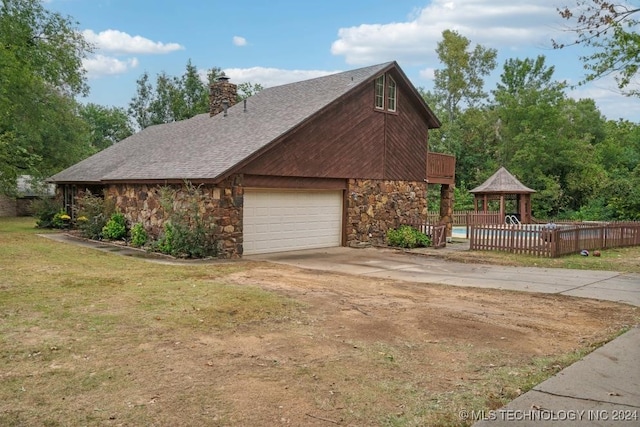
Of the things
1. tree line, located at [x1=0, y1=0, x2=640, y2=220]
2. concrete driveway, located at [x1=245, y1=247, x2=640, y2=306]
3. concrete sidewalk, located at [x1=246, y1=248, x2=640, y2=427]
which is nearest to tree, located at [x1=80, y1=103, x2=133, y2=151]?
tree line, located at [x1=0, y1=0, x2=640, y2=220]

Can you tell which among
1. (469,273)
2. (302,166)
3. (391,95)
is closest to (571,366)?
(469,273)

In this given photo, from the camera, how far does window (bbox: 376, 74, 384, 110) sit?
18328 mm

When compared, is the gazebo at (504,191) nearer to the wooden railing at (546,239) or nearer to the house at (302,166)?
the house at (302,166)

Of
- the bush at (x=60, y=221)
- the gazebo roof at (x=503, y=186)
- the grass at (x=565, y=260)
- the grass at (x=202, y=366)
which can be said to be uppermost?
the gazebo roof at (x=503, y=186)

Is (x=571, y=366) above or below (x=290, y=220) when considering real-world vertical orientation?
below

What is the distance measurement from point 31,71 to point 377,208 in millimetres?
16592

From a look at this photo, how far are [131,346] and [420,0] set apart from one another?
16870mm

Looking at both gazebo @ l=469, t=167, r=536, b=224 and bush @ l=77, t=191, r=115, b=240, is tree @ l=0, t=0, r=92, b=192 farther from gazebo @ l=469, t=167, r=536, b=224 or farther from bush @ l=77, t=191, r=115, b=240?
gazebo @ l=469, t=167, r=536, b=224

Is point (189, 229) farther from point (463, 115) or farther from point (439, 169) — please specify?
point (463, 115)

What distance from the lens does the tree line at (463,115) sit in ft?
74.8

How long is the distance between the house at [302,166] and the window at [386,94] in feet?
0.12

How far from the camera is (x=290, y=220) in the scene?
53.8 feet

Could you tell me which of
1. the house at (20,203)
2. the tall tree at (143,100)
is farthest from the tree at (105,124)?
the house at (20,203)

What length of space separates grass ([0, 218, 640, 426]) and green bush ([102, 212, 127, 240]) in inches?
375
